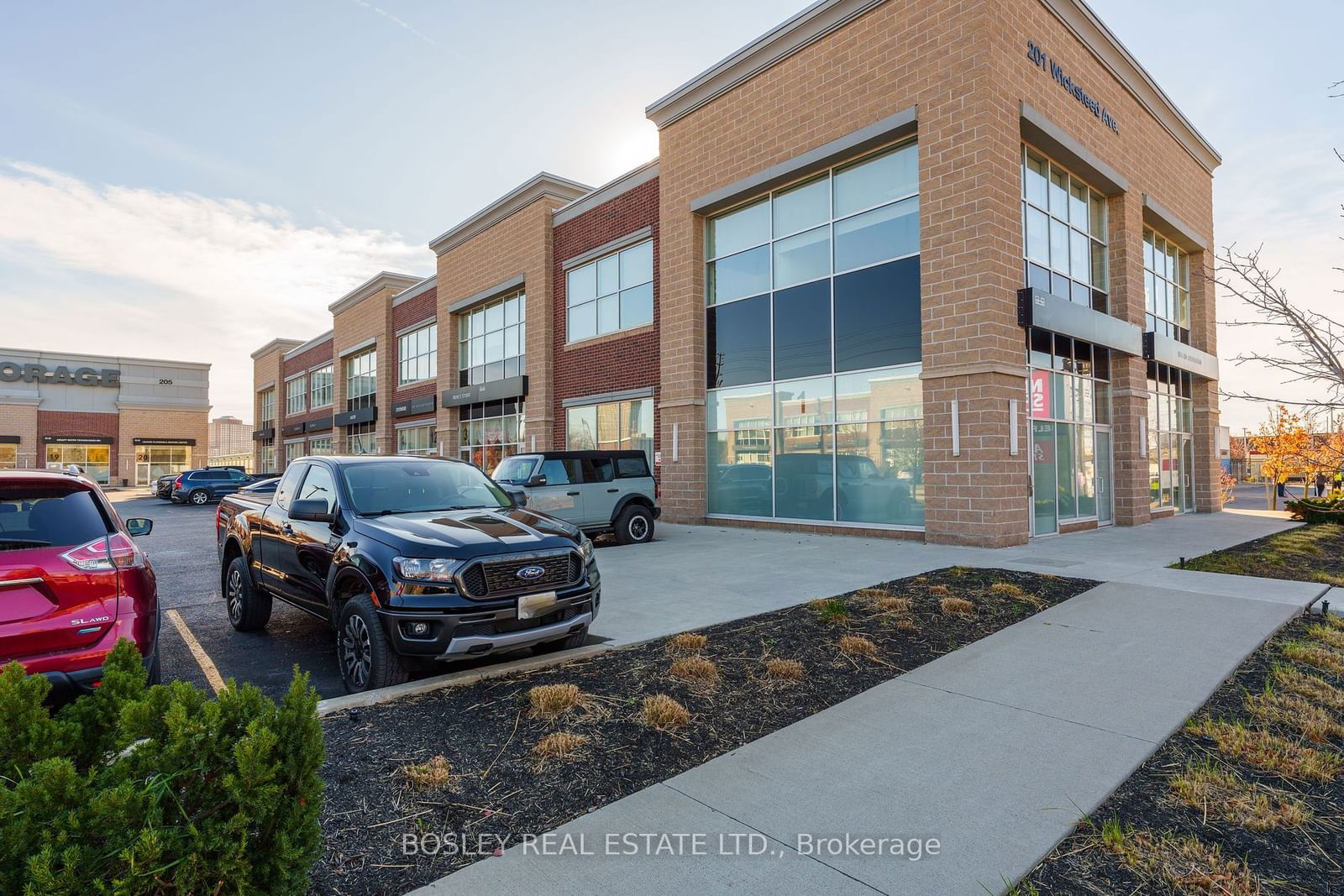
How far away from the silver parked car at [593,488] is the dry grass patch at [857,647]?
7612 mm

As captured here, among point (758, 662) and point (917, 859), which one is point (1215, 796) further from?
point (758, 662)

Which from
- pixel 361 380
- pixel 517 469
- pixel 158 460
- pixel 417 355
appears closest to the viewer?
pixel 517 469

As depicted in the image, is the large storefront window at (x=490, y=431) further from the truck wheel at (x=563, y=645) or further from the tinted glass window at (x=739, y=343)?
the truck wheel at (x=563, y=645)

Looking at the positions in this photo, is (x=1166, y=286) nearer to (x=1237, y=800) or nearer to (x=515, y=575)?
(x=1237, y=800)

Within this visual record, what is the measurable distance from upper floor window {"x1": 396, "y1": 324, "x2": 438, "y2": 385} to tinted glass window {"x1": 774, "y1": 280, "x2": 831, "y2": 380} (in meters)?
17.9

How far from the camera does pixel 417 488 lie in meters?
6.13

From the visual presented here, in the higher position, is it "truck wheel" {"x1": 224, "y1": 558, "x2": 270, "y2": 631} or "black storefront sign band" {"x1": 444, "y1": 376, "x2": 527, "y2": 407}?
"black storefront sign band" {"x1": 444, "y1": 376, "x2": 527, "y2": 407}

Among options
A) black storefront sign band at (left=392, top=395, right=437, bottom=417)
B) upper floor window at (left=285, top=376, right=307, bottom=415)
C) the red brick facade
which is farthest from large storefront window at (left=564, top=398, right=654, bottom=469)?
upper floor window at (left=285, top=376, right=307, bottom=415)

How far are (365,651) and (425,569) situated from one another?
828 millimetres

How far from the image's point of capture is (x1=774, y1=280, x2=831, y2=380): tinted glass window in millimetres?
14664

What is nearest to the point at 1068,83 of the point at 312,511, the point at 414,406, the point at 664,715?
the point at 664,715

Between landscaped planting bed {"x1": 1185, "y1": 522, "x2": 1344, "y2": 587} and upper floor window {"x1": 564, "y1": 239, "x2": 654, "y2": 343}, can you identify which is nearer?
landscaped planting bed {"x1": 1185, "y1": 522, "x2": 1344, "y2": 587}

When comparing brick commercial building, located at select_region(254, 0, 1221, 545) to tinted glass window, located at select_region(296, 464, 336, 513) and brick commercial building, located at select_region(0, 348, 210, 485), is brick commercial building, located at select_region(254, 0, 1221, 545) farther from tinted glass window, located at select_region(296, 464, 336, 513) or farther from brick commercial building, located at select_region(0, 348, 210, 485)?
brick commercial building, located at select_region(0, 348, 210, 485)

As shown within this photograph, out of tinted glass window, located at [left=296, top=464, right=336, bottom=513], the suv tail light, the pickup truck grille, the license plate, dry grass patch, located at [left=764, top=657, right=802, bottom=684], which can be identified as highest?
tinted glass window, located at [left=296, top=464, right=336, bottom=513]
